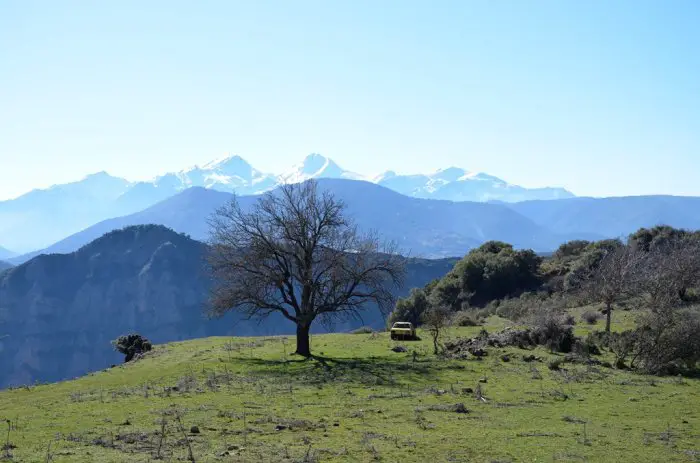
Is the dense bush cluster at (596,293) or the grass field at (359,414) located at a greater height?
the dense bush cluster at (596,293)

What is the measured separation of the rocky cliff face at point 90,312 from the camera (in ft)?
577

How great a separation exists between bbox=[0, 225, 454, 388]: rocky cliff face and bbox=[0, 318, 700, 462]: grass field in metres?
141

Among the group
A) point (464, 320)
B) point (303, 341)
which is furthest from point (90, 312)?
point (303, 341)

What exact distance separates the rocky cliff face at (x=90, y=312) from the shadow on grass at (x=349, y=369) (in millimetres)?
135202

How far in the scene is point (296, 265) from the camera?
121ft

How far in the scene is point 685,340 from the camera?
93.6 ft

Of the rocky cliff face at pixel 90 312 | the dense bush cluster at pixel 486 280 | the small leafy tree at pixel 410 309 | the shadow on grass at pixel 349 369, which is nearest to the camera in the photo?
the shadow on grass at pixel 349 369

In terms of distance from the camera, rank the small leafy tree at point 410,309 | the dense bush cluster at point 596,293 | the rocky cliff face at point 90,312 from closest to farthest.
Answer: the dense bush cluster at point 596,293
the small leafy tree at point 410,309
the rocky cliff face at point 90,312

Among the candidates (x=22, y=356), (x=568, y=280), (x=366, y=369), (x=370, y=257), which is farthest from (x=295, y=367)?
(x=22, y=356)

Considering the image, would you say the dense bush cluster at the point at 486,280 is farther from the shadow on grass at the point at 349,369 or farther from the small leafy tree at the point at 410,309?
the shadow on grass at the point at 349,369

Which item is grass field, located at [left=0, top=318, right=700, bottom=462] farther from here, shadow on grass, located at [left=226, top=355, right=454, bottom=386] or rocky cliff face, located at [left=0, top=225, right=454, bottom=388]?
rocky cliff face, located at [left=0, top=225, right=454, bottom=388]

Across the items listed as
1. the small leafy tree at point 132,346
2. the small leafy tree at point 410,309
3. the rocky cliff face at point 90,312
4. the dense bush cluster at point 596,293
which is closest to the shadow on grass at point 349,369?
the dense bush cluster at point 596,293

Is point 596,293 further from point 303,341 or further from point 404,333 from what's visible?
point 303,341

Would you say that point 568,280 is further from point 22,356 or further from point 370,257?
point 22,356
